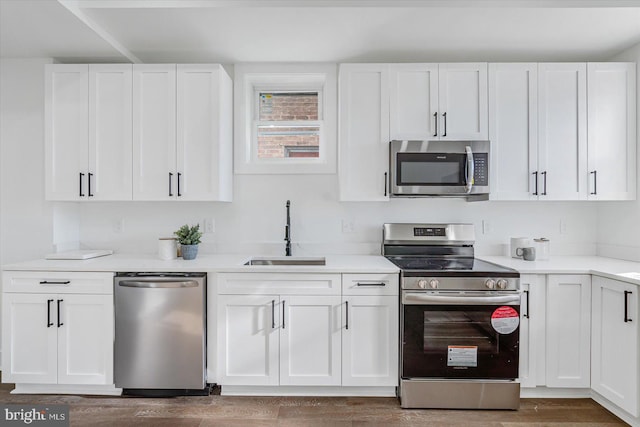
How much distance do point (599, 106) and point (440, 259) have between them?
5.42 ft

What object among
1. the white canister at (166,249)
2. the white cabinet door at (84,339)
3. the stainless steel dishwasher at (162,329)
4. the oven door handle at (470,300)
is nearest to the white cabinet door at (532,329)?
the oven door handle at (470,300)

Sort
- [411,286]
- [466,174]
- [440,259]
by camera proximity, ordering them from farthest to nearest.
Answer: [440,259]
[466,174]
[411,286]

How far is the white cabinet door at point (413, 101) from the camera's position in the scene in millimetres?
2867

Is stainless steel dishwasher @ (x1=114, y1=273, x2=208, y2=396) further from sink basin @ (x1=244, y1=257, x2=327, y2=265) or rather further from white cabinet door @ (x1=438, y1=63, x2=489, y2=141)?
white cabinet door @ (x1=438, y1=63, x2=489, y2=141)

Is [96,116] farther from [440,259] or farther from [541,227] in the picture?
[541,227]

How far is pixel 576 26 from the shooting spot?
8.14 feet

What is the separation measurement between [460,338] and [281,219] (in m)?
1.65

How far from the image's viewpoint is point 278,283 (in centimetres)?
256

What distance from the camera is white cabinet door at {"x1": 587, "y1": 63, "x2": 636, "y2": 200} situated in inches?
112

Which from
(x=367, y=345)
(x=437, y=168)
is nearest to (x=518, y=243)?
(x=437, y=168)

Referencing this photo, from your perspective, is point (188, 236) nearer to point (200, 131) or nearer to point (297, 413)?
point (200, 131)

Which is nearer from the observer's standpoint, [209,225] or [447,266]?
[447,266]

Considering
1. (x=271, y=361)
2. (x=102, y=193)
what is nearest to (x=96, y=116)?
(x=102, y=193)

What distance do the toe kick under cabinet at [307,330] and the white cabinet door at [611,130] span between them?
1806mm
